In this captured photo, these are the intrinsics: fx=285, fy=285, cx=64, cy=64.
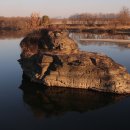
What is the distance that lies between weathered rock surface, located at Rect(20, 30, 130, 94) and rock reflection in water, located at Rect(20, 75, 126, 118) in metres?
0.65

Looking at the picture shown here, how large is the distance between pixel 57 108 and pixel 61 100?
1.35m

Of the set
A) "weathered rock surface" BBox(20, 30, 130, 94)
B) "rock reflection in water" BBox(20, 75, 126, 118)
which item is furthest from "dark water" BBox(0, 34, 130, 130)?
"weathered rock surface" BBox(20, 30, 130, 94)

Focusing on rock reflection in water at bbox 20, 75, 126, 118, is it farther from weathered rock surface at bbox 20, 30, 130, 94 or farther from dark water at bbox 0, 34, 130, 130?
weathered rock surface at bbox 20, 30, 130, 94

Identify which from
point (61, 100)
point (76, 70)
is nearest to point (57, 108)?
point (61, 100)

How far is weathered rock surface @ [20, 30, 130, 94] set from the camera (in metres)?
20.5

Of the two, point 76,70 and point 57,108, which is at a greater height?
point 76,70

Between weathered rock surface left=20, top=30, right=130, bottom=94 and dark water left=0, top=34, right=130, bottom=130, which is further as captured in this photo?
weathered rock surface left=20, top=30, right=130, bottom=94

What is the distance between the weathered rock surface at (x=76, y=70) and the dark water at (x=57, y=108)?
A: 0.70 meters

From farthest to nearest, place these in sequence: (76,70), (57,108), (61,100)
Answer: (76,70)
(61,100)
(57,108)

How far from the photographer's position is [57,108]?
17.9m

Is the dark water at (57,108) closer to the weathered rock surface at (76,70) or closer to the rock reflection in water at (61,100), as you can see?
the rock reflection in water at (61,100)

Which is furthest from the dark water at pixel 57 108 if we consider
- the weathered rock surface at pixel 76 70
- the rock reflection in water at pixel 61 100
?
the weathered rock surface at pixel 76 70

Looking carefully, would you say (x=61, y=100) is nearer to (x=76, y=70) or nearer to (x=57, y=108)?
(x=57, y=108)

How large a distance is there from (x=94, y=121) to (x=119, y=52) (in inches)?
887
